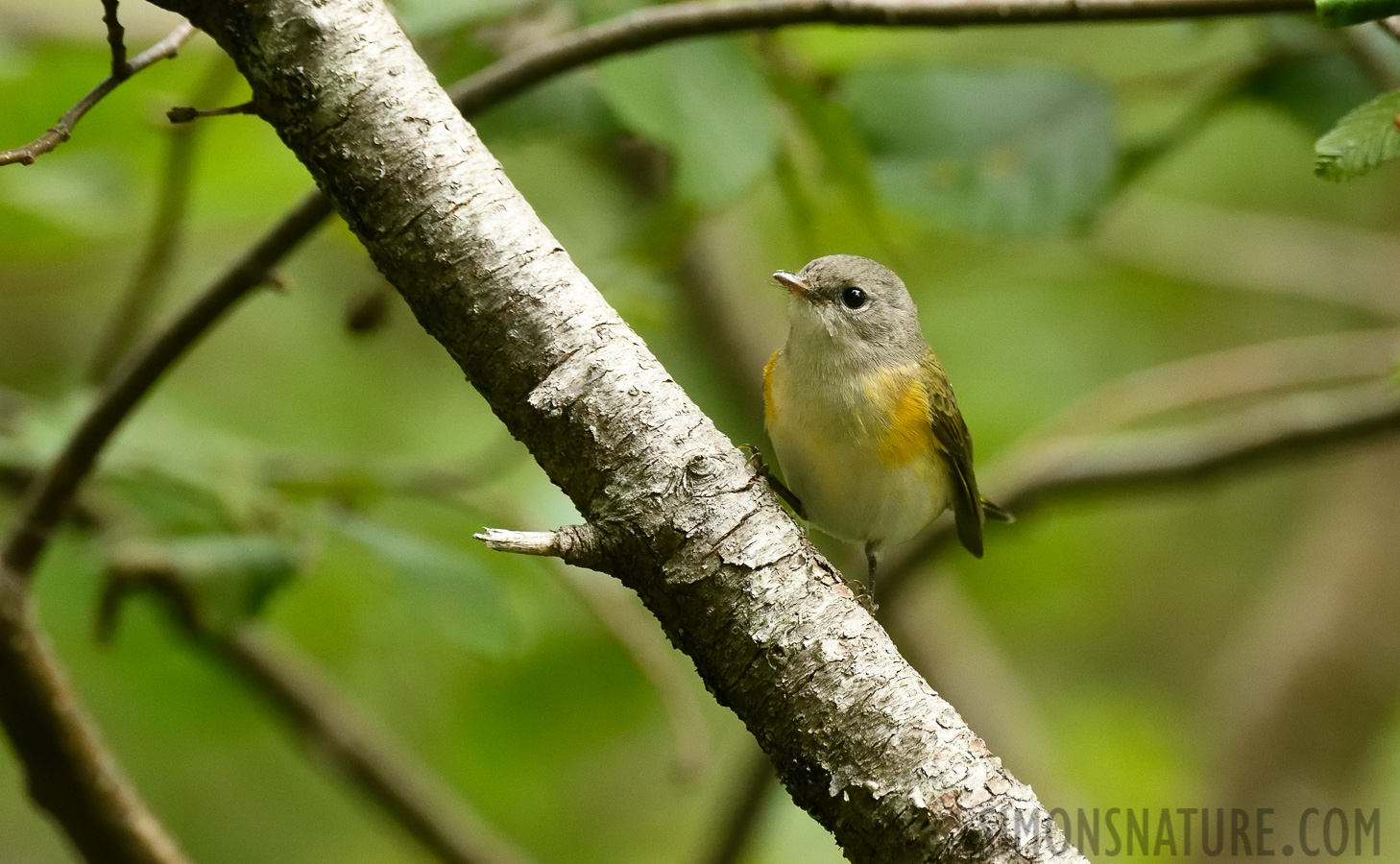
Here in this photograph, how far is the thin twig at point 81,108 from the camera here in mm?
1813

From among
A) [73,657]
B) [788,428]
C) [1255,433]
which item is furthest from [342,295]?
[1255,433]

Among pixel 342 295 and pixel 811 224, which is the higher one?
pixel 811 224

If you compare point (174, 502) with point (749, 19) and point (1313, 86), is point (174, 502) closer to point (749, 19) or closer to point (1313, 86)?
point (749, 19)

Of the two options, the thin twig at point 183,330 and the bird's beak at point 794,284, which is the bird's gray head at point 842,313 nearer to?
the bird's beak at point 794,284

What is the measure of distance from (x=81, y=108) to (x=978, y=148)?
2641 mm

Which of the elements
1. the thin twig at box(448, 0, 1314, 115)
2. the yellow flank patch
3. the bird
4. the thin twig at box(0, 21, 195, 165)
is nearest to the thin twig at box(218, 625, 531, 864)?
the bird

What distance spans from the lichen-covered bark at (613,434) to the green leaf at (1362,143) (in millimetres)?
954

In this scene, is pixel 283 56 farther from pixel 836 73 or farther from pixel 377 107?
pixel 836 73

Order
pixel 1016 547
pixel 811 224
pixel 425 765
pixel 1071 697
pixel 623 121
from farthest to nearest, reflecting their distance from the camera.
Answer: pixel 1071 697 → pixel 1016 547 → pixel 425 765 → pixel 811 224 → pixel 623 121

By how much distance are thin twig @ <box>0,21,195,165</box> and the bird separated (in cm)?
214

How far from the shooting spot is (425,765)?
632 centimetres

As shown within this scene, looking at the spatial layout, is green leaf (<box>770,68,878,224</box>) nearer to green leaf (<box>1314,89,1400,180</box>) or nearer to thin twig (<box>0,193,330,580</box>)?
thin twig (<box>0,193,330,580</box>)

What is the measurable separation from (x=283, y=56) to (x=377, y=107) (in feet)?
0.54

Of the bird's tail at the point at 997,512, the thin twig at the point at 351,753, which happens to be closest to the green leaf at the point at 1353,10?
the bird's tail at the point at 997,512
